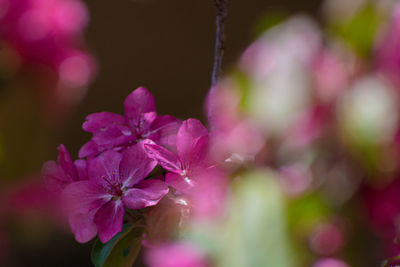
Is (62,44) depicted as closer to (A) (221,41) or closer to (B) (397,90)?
(A) (221,41)

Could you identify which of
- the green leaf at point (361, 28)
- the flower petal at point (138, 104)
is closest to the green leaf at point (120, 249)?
the flower petal at point (138, 104)

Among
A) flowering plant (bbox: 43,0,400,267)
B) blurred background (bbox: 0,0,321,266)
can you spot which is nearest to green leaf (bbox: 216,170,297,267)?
flowering plant (bbox: 43,0,400,267)

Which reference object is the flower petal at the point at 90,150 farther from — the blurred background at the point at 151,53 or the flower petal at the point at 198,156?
the blurred background at the point at 151,53

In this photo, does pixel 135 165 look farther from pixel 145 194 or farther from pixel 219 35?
pixel 219 35

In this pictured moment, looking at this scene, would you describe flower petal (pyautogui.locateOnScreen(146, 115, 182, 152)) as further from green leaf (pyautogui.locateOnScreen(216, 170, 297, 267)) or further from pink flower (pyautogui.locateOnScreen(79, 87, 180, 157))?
green leaf (pyautogui.locateOnScreen(216, 170, 297, 267))

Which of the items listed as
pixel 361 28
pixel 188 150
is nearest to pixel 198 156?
pixel 188 150

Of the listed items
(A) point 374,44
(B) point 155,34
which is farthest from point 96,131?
(B) point 155,34
